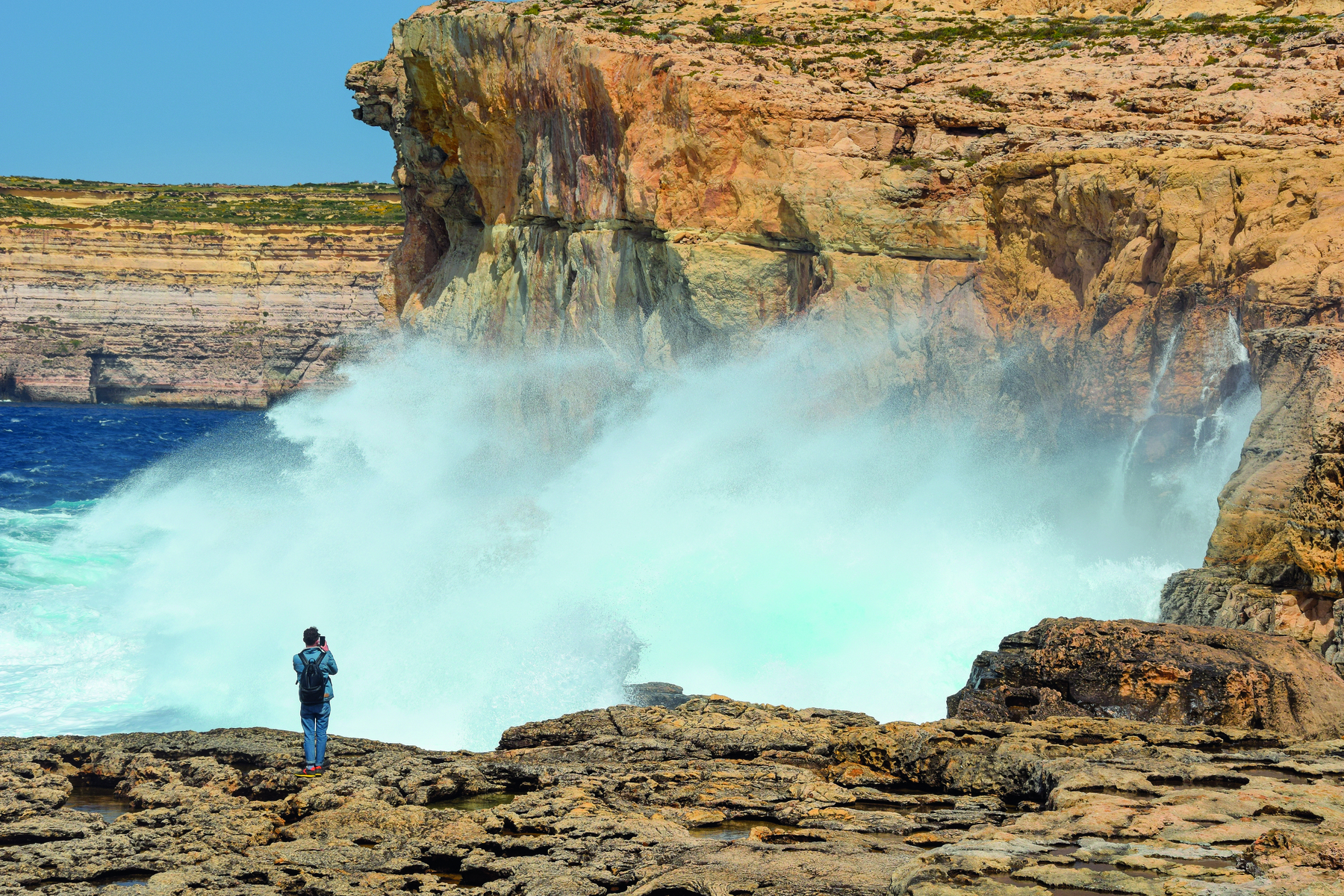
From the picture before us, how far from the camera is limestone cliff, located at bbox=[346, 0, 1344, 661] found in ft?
40.7

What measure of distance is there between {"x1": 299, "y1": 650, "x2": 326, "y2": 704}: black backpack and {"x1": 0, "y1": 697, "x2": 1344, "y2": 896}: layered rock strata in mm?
490

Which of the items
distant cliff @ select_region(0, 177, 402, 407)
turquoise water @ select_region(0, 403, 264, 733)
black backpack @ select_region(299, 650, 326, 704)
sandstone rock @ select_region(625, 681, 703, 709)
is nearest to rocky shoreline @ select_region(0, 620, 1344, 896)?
black backpack @ select_region(299, 650, 326, 704)

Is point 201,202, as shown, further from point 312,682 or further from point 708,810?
point 708,810

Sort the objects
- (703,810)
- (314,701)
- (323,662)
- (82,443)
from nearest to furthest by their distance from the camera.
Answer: (703,810) → (314,701) → (323,662) → (82,443)

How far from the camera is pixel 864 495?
1677 centimetres

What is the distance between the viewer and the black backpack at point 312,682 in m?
8.97

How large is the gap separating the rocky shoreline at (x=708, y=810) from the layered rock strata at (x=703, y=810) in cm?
2

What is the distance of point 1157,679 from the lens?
29.5 ft

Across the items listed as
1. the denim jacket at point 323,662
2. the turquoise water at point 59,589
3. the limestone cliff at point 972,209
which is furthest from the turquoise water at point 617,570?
the denim jacket at point 323,662

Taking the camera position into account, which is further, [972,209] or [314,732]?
[972,209]

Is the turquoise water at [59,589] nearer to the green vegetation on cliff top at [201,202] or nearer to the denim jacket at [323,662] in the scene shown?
the denim jacket at [323,662]

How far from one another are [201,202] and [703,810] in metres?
78.4

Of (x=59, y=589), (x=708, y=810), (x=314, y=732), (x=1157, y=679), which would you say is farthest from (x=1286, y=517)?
(x=59, y=589)

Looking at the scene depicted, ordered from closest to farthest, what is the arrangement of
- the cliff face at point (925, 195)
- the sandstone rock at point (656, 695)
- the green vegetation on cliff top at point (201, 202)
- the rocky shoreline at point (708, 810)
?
the rocky shoreline at point (708, 810) < the sandstone rock at point (656, 695) < the cliff face at point (925, 195) < the green vegetation on cliff top at point (201, 202)
